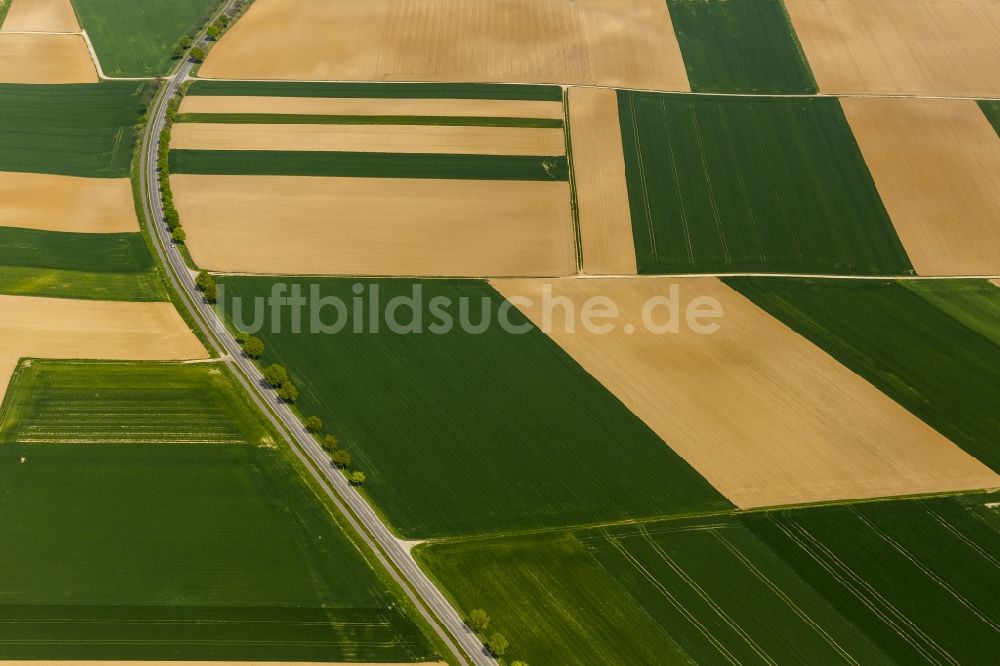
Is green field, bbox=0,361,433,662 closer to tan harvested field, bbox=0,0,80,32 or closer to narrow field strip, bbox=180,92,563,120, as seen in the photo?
narrow field strip, bbox=180,92,563,120

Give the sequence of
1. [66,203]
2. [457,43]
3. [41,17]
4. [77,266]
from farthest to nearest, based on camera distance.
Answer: [41,17] → [457,43] → [66,203] → [77,266]

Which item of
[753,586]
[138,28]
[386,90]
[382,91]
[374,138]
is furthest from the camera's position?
[138,28]

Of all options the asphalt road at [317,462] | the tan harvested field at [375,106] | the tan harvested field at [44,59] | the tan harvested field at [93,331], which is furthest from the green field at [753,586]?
the tan harvested field at [44,59]

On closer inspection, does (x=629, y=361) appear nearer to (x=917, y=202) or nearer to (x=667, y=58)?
(x=917, y=202)

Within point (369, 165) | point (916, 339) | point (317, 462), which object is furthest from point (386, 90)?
point (916, 339)

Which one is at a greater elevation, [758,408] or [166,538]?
[758,408]

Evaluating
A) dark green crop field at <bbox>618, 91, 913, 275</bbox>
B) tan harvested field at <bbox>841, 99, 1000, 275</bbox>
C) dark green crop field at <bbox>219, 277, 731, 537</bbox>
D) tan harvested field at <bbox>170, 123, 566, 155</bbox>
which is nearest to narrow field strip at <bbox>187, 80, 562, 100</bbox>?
tan harvested field at <bbox>170, 123, 566, 155</bbox>

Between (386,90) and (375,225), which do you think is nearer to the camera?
(375,225)

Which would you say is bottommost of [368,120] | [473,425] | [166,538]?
[166,538]

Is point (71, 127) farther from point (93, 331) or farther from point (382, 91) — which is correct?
point (382, 91)
